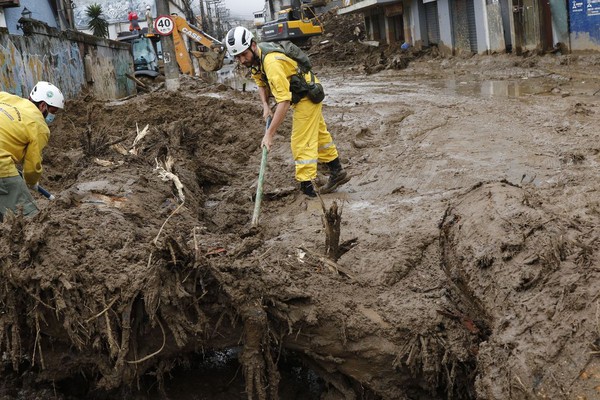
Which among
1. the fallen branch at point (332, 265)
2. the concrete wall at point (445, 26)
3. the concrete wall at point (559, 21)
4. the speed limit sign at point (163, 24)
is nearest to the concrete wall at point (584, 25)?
the concrete wall at point (559, 21)

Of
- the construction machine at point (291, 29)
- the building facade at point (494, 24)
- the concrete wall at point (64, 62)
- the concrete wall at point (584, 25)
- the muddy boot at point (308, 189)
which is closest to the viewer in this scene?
the muddy boot at point (308, 189)

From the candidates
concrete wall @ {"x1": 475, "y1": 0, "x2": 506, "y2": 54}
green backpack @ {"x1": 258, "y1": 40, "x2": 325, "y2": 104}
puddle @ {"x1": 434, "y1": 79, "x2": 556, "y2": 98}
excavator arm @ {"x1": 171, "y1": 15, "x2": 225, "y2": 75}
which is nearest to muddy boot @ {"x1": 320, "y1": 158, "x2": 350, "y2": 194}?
green backpack @ {"x1": 258, "y1": 40, "x2": 325, "y2": 104}

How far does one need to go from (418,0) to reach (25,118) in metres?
23.7

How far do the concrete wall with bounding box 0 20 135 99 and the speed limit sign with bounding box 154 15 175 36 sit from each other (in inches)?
87.1

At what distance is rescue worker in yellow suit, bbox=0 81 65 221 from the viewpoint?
520 cm

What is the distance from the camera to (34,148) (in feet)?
17.7

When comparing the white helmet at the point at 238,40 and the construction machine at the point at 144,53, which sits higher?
the construction machine at the point at 144,53

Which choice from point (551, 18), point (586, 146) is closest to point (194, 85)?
point (551, 18)

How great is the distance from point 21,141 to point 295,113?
2.61 meters

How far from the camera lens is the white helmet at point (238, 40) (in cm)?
605

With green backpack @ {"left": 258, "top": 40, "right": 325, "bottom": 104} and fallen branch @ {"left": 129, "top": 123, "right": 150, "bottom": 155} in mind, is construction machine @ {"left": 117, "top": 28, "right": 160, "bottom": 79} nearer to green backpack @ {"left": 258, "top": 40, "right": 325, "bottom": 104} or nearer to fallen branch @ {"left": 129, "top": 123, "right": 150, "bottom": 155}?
fallen branch @ {"left": 129, "top": 123, "right": 150, "bottom": 155}

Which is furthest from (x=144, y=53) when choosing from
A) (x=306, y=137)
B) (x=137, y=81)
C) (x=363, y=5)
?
(x=306, y=137)

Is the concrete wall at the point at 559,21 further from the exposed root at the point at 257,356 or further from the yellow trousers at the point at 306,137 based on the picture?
the exposed root at the point at 257,356

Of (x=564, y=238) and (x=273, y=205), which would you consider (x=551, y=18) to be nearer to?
(x=273, y=205)
